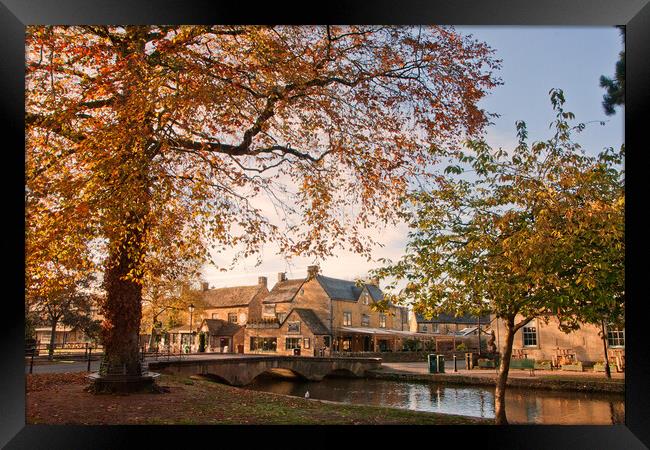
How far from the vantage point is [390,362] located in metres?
22.6

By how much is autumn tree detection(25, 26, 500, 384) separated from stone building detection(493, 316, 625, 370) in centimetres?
489

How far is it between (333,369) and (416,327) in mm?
7801

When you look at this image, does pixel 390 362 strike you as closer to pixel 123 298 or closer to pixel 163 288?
pixel 163 288

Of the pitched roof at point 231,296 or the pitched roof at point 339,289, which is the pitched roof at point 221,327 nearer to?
the pitched roof at point 231,296

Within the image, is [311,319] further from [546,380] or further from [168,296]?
[546,380]

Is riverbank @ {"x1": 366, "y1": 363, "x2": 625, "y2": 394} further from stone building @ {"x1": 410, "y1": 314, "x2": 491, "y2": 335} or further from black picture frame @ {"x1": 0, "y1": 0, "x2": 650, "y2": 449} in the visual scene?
stone building @ {"x1": 410, "y1": 314, "x2": 491, "y2": 335}

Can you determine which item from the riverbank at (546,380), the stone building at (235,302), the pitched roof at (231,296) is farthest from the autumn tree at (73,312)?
the riverbank at (546,380)

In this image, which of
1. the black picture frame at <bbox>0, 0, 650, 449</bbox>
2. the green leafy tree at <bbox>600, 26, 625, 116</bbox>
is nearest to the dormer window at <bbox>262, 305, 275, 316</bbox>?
the black picture frame at <bbox>0, 0, 650, 449</bbox>

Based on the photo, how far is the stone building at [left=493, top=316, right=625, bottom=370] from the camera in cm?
1012

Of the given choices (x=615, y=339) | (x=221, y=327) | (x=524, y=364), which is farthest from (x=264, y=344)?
(x=615, y=339)

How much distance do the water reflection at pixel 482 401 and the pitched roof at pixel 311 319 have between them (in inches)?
184

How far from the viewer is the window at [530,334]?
13.5 metres

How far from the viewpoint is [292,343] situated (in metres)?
22.2
